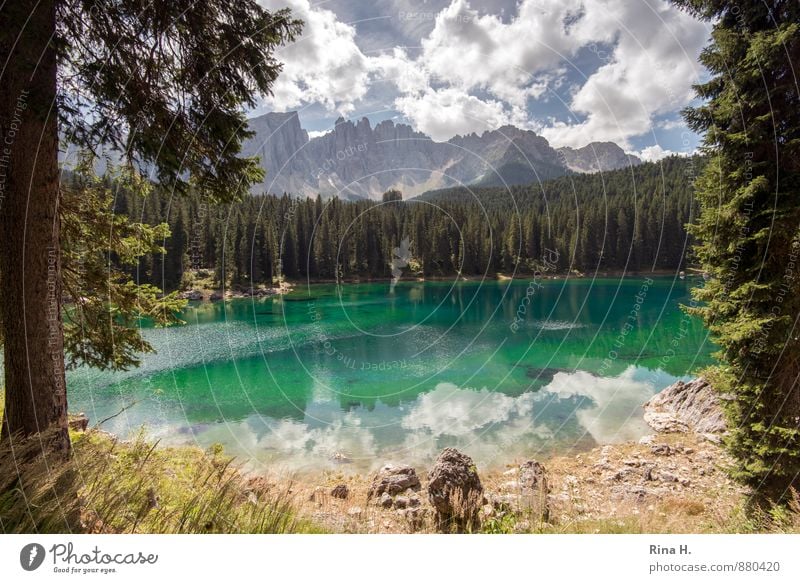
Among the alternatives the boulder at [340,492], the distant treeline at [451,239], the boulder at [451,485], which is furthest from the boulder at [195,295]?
the boulder at [451,485]

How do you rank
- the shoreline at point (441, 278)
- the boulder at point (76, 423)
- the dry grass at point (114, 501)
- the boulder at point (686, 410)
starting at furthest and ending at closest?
1. the shoreline at point (441, 278)
2. the boulder at point (686, 410)
3. the boulder at point (76, 423)
4. the dry grass at point (114, 501)

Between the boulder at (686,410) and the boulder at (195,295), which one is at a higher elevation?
the boulder at (195,295)

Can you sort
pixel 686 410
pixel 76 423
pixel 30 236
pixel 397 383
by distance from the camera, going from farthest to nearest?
pixel 397 383
pixel 686 410
pixel 76 423
pixel 30 236

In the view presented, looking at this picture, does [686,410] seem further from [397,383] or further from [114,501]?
[114,501]

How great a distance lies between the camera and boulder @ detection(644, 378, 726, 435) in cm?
1253

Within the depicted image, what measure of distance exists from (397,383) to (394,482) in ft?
31.0

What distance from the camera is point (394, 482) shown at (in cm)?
908

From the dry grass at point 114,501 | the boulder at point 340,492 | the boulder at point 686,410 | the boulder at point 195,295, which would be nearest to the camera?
the dry grass at point 114,501

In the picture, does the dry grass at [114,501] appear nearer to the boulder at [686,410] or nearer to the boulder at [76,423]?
the boulder at [76,423]

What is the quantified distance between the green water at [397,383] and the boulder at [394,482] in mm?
1772

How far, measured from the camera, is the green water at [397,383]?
12.8 metres

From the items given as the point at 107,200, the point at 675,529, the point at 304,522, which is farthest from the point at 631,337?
the point at 107,200

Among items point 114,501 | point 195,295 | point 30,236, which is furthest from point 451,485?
point 195,295
